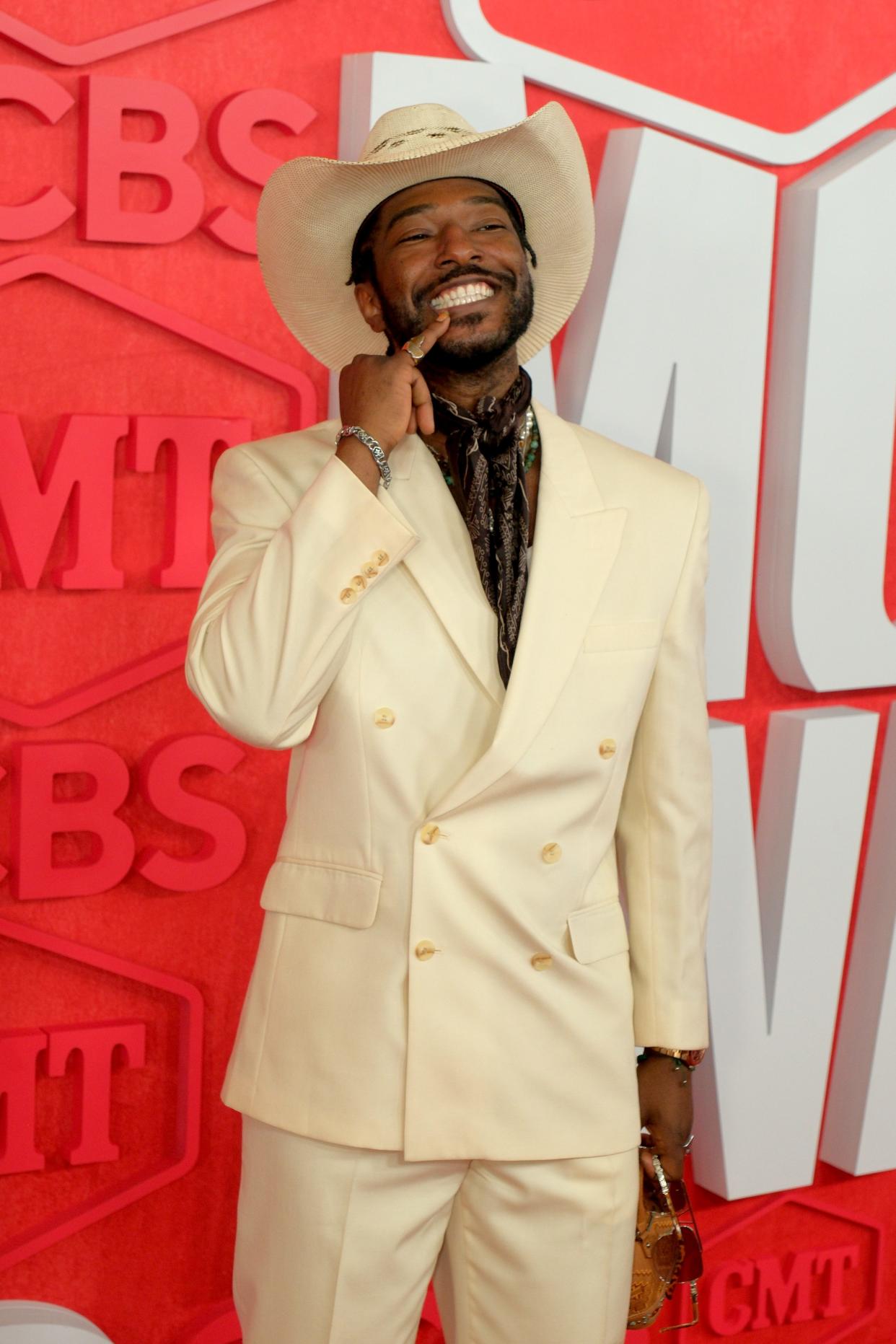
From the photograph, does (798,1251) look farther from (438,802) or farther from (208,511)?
(208,511)

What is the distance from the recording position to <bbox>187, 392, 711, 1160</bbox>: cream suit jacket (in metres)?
1.70

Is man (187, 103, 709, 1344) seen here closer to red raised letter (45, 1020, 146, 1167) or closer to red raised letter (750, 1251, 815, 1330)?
red raised letter (45, 1020, 146, 1167)

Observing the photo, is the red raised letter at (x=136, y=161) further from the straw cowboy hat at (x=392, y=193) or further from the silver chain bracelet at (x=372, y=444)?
the silver chain bracelet at (x=372, y=444)

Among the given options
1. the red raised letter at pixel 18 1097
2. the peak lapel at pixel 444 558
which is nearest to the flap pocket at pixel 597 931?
the peak lapel at pixel 444 558

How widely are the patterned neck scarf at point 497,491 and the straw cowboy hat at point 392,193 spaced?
288 millimetres

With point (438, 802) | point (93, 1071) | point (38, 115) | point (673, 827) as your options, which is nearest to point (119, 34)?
point (38, 115)

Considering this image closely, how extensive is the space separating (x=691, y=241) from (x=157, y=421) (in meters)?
1.01

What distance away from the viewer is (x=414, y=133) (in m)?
1.91

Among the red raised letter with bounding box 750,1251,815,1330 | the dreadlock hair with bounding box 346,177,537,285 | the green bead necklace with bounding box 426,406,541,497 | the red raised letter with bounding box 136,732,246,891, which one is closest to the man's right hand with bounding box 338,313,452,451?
the green bead necklace with bounding box 426,406,541,497

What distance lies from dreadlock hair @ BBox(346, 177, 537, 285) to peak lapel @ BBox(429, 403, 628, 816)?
31 cm

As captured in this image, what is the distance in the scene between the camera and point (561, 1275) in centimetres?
177

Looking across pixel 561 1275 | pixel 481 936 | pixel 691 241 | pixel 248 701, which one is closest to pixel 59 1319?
pixel 561 1275

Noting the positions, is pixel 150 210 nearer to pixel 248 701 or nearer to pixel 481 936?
pixel 248 701

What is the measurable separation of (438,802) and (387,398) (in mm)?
480
